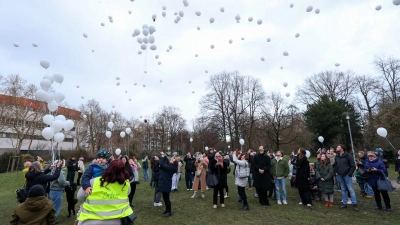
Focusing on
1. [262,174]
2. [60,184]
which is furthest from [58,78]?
[262,174]

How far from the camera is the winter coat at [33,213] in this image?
3.04 m

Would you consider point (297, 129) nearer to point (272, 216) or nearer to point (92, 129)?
point (272, 216)

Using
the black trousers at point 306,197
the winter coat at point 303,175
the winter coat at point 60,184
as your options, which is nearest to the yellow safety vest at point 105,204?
the winter coat at point 60,184

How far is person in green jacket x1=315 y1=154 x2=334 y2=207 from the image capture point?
6965 millimetres

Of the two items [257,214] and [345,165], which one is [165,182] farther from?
[345,165]

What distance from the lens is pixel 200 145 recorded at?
44094mm

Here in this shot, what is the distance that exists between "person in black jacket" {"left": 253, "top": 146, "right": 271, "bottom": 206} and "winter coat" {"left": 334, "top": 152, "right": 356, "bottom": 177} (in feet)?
6.50

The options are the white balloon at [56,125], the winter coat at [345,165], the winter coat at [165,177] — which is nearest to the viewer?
the winter coat at [165,177]

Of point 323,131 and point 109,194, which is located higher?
point 323,131

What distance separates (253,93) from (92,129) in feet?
91.3

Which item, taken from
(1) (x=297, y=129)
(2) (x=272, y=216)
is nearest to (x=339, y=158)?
(2) (x=272, y=216)

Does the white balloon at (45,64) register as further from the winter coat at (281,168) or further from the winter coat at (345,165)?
the winter coat at (345,165)

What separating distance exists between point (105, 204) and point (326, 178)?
261 inches

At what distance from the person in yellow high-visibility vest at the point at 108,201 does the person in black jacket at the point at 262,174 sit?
5.11 meters
